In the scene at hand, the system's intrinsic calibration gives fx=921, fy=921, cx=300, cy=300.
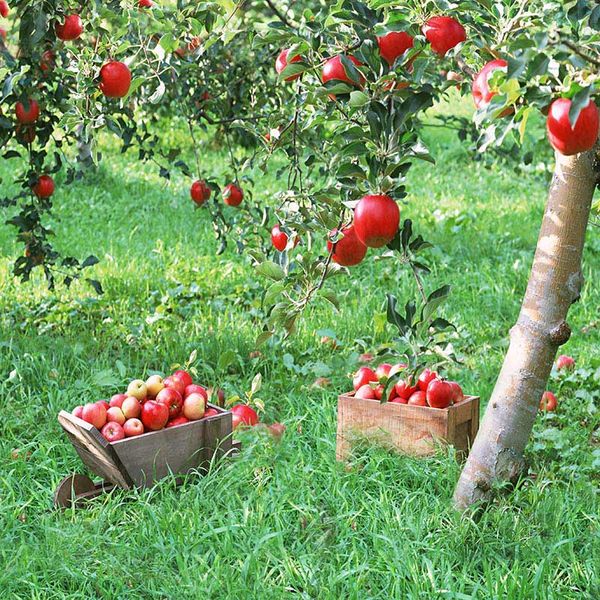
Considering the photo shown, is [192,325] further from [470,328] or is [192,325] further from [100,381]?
[470,328]

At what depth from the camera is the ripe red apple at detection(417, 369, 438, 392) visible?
2.83 meters

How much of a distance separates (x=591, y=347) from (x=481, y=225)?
7.62ft

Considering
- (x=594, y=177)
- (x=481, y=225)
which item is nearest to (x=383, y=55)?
(x=594, y=177)

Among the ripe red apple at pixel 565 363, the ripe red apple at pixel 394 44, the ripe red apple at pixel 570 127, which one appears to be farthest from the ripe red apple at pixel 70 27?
the ripe red apple at pixel 565 363

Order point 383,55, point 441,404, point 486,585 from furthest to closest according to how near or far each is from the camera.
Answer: point 441,404 < point 486,585 < point 383,55

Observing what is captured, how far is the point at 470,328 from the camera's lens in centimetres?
436

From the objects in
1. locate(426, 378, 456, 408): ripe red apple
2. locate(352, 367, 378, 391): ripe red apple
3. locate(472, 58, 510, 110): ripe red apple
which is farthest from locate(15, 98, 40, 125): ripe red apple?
locate(472, 58, 510, 110): ripe red apple

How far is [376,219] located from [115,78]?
1.03 meters

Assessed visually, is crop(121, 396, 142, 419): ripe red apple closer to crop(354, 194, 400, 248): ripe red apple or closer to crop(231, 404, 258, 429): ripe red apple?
crop(231, 404, 258, 429): ripe red apple

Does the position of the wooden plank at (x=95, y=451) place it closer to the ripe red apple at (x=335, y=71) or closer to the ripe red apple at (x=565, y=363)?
the ripe red apple at (x=335, y=71)

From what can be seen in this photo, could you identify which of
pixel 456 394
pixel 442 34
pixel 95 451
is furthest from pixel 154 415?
pixel 442 34

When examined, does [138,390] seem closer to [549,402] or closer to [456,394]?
[456,394]

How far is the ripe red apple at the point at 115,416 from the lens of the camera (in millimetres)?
2820

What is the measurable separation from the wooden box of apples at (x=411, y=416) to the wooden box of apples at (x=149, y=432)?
1.32 ft
